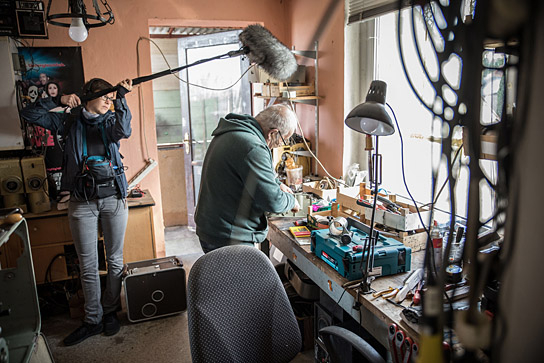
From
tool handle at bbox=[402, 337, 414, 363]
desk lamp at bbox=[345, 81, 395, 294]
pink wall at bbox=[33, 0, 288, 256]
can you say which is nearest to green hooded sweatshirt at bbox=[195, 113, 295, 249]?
desk lamp at bbox=[345, 81, 395, 294]

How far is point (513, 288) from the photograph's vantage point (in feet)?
1.73

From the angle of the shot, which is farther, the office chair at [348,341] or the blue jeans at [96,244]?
the blue jeans at [96,244]

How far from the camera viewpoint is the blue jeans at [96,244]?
2646 millimetres

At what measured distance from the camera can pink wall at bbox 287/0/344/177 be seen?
305 centimetres

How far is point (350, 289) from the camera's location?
5.88 feet

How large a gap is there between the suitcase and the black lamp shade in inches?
73.8

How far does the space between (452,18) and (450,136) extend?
16cm

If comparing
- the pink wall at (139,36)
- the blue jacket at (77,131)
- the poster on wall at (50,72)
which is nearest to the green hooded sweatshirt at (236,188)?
the blue jacket at (77,131)

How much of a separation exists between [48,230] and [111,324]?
33.9 inches

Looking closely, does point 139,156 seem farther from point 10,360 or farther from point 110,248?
point 10,360

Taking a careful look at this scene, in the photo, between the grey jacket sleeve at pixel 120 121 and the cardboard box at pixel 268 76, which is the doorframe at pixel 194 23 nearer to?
the cardboard box at pixel 268 76

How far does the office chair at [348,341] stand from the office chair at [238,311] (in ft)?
0.45

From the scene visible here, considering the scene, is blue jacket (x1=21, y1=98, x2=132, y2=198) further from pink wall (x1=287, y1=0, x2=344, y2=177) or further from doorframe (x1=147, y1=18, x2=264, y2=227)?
pink wall (x1=287, y1=0, x2=344, y2=177)

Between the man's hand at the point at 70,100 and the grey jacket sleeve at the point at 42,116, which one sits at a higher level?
the man's hand at the point at 70,100
